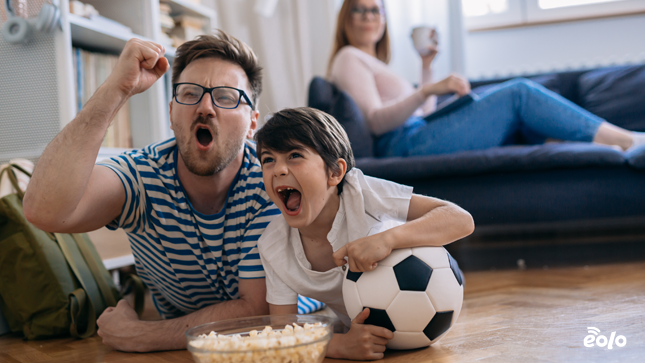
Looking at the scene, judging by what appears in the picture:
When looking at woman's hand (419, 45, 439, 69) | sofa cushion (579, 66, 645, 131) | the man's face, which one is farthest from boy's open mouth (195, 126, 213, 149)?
sofa cushion (579, 66, 645, 131)

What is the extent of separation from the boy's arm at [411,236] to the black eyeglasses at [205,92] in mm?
486

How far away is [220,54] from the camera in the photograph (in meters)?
1.25

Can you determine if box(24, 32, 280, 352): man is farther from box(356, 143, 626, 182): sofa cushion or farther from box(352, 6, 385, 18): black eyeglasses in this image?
box(352, 6, 385, 18): black eyeglasses

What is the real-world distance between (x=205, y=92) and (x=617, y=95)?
2056mm

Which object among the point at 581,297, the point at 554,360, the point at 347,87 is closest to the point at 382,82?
the point at 347,87

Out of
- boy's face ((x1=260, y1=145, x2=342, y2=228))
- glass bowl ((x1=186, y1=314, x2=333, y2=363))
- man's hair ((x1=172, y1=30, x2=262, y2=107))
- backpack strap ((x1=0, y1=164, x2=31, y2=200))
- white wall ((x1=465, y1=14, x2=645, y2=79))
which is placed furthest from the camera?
white wall ((x1=465, y1=14, x2=645, y2=79))

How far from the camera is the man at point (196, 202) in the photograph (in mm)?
1146

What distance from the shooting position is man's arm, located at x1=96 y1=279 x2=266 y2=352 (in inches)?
44.6

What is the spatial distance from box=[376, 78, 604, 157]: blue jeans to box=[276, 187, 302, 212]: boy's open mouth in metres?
1.03

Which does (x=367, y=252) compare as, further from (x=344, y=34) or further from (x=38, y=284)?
(x=344, y=34)

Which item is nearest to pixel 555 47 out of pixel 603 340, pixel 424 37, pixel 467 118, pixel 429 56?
pixel 429 56

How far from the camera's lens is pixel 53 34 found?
5.51ft

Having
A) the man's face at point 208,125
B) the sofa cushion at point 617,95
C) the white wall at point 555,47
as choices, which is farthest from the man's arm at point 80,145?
the white wall at point 555,47

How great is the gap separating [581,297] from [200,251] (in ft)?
3.41
